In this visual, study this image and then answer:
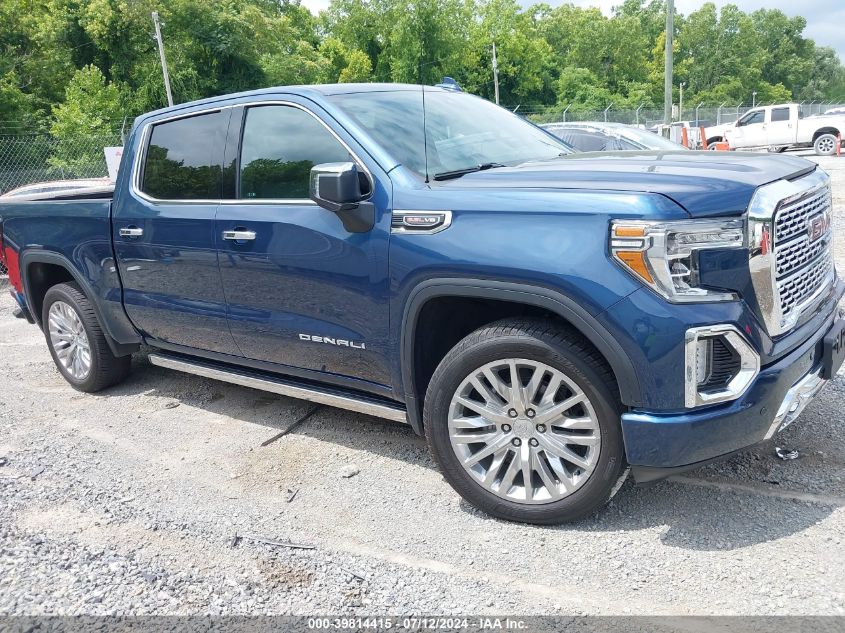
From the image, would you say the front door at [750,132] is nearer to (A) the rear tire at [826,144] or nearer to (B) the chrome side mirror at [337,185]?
(A) the rear tire at [826,144]

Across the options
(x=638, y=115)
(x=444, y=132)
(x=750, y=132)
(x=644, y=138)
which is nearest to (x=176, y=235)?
(x=444, y=132)

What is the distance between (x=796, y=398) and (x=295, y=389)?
8.06 ft

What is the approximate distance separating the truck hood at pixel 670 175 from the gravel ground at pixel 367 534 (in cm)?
135

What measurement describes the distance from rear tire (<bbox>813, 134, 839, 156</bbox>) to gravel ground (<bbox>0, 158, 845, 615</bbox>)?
23.2 meters

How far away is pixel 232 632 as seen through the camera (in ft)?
8.49

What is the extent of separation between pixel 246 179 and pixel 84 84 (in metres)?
27.9

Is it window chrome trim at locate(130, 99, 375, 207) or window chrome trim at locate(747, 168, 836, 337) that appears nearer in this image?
window chrome trim at locate(747, 168, 836, 337)

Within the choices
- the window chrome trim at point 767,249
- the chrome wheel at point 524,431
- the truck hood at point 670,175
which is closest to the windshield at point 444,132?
the truck hood at point 670,175

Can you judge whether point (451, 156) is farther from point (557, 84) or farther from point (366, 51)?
point (557, 84)

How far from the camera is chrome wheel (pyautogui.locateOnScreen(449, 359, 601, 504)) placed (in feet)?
9.66

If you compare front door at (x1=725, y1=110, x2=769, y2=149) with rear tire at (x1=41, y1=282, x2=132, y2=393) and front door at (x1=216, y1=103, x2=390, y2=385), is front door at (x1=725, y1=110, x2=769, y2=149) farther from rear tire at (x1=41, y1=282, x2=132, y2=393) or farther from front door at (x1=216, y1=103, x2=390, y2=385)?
front door at (x1=216, y1=103, x2=390, y2=385)

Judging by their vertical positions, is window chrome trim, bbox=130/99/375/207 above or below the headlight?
above

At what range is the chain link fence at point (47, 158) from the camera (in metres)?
15.9

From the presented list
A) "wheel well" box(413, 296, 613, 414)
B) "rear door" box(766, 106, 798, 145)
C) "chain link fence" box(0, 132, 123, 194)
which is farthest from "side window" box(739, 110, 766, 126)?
"wheel well" box(413, 296, 613, 414)
